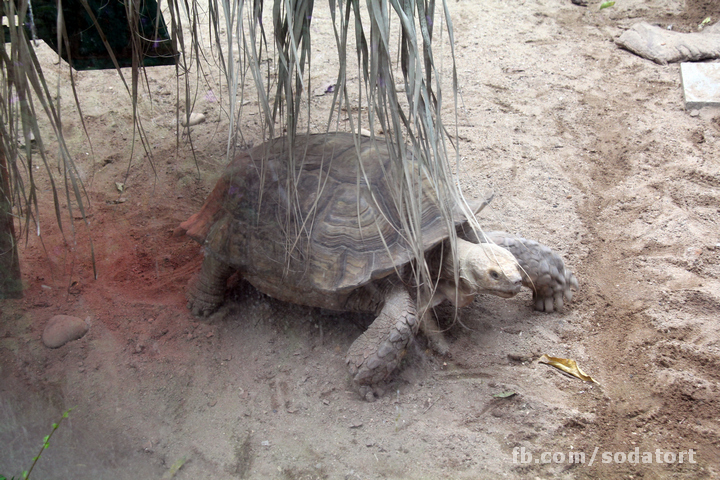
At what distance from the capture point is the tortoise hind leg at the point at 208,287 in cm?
306

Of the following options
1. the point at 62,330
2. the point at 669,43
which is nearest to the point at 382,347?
the point at 62,330

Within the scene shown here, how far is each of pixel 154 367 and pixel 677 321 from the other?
2774 millimetres

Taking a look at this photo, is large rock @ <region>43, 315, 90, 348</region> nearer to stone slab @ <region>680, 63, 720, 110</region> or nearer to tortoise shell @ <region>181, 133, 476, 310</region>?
tortoise shell @ <region>181, 133, 476, 310</region>

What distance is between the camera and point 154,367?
2.60m

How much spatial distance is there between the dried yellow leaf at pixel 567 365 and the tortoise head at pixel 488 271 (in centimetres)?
43

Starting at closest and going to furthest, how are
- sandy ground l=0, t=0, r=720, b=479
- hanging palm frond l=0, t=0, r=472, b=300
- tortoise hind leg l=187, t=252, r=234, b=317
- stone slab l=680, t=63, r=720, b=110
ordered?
hanging palm frond l=0, t=0, r=472, b=300 → sandy ground l=0, t=0, r=720, b=479 → tortoise hind leg l=187, t=252, r=234, b=317 → stone slab l=680, t=63, r=720, b=110

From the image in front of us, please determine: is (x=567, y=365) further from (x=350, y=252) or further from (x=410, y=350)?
(x=350, y=252)

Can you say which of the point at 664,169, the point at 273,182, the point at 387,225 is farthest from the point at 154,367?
the point at 664,169

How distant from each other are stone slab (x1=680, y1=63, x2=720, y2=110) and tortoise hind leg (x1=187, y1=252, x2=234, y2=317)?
4295 mm

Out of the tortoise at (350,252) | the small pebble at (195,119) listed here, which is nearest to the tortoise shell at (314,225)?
the tortoise at (350,252)

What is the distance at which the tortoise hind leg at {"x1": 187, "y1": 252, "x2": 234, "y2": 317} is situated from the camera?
10.0 feet

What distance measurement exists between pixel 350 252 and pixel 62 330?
1.42 m

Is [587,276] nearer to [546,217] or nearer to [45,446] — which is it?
[546,217]

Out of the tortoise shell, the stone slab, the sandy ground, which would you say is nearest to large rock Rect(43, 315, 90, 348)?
the sandy ground
